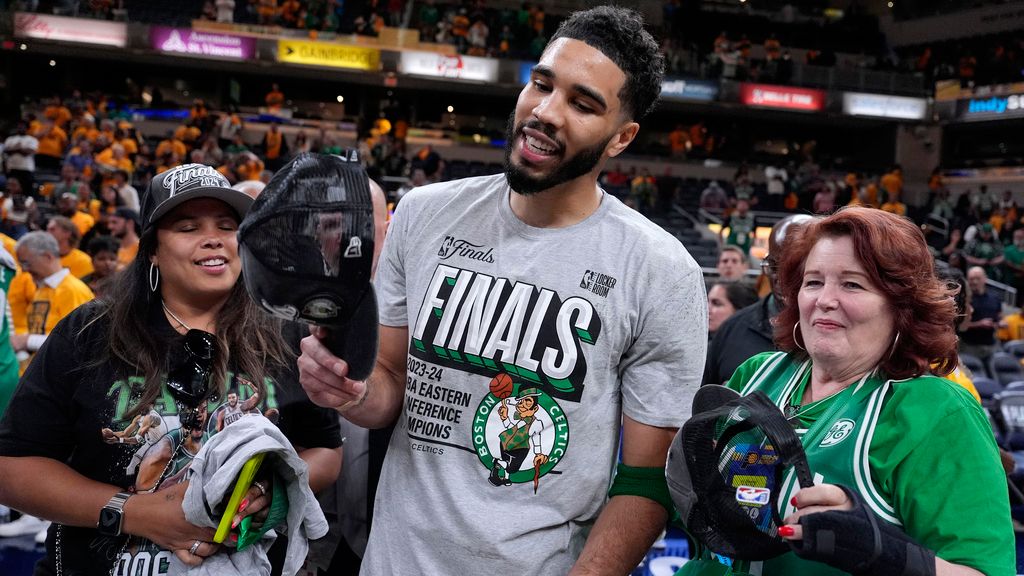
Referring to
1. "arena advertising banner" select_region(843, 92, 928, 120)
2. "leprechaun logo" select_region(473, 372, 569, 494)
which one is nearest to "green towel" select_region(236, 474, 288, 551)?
"leprechaun logo" select_region(473, 372, 569, 494)

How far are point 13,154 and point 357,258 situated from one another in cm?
1380

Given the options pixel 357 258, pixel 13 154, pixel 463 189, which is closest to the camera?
pixel 357 258

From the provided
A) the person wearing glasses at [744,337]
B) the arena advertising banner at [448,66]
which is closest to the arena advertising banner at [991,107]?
the arena advertising banner at [448,66]

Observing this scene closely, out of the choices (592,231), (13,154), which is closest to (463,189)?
(592,231)

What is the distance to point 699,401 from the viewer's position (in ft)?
5.38

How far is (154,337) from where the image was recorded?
1.93m

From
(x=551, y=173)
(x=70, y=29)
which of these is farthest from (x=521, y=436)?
(x=70, y=29)

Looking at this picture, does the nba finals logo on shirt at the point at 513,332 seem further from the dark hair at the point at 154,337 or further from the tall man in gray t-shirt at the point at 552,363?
the dark hair at the point at 154,337

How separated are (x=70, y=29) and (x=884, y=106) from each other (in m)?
19.6

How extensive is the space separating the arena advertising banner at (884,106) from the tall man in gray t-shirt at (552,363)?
2359 centimetres

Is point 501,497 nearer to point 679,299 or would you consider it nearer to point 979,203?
point 679,299

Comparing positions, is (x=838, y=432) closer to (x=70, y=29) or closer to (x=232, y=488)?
(x=232, y=488)

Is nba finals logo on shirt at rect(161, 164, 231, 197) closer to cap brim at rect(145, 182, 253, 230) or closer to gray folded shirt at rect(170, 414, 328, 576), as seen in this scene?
cap brim at rect(145, 182, 253, 230)

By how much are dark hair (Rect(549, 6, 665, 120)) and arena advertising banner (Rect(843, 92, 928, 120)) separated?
23.5m
